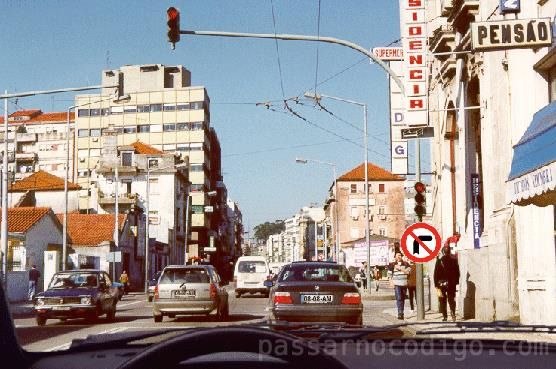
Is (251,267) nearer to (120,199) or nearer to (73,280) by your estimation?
(73,280)

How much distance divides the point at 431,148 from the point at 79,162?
276 ft

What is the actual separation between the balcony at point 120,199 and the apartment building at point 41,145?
3247 cm

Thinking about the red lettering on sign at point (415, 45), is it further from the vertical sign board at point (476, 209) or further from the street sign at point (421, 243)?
the street sign at point (421, 243)

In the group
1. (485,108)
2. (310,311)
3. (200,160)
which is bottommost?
(310,311)

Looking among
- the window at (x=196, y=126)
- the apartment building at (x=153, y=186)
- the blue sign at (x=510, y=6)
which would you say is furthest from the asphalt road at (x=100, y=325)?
the window at (x=196, y=126)

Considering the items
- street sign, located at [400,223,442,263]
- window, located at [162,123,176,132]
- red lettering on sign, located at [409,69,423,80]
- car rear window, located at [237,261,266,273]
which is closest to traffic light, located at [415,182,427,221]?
street sign, located at [400,223,442,263]

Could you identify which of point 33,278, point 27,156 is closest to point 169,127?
point 27,156

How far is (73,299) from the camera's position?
22.9 m

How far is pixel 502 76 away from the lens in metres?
18.0

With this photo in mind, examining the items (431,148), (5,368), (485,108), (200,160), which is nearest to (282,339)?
(5,368)

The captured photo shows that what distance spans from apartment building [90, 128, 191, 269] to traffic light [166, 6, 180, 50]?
64083 mm

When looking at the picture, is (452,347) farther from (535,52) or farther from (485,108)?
(485,108)

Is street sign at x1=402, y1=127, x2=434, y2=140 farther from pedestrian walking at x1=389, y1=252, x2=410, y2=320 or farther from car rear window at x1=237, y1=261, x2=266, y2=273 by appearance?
car rear window at x1=237, y1=261, x2=266, y2=273

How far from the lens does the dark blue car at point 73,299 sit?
22.7 m
